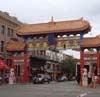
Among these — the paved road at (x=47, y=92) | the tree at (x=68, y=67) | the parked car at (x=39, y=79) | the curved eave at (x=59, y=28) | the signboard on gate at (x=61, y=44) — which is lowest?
the paved road at (x=47, y=92)

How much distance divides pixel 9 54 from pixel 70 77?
151 feet

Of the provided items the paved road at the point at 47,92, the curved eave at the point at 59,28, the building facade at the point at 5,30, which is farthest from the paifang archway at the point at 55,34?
the paved road at the point at 47,92

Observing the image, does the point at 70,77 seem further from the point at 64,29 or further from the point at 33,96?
the point at 33,96

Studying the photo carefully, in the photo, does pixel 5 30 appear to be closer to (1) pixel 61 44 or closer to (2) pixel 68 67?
(1) pixel 61 44

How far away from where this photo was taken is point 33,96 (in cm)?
2541

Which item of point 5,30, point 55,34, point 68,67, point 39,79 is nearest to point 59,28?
point 55,34

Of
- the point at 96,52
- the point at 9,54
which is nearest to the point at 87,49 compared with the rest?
the point at 96,52

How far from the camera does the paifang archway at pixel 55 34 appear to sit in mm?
52625

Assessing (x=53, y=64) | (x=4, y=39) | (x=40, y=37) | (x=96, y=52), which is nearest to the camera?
(x=96, y=52)

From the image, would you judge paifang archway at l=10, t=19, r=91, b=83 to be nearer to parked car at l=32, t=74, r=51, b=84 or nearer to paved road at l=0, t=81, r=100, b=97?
parked car at l=32, t=74, r=51, b=84

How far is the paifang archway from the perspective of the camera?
173ft

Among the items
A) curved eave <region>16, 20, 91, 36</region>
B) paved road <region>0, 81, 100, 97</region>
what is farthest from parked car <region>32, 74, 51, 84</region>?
paved road <region>0, 81, 100, 97</region>

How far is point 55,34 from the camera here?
54.3 meters

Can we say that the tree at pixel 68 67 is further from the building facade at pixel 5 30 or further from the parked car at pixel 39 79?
the parked car at pixel 39 79
